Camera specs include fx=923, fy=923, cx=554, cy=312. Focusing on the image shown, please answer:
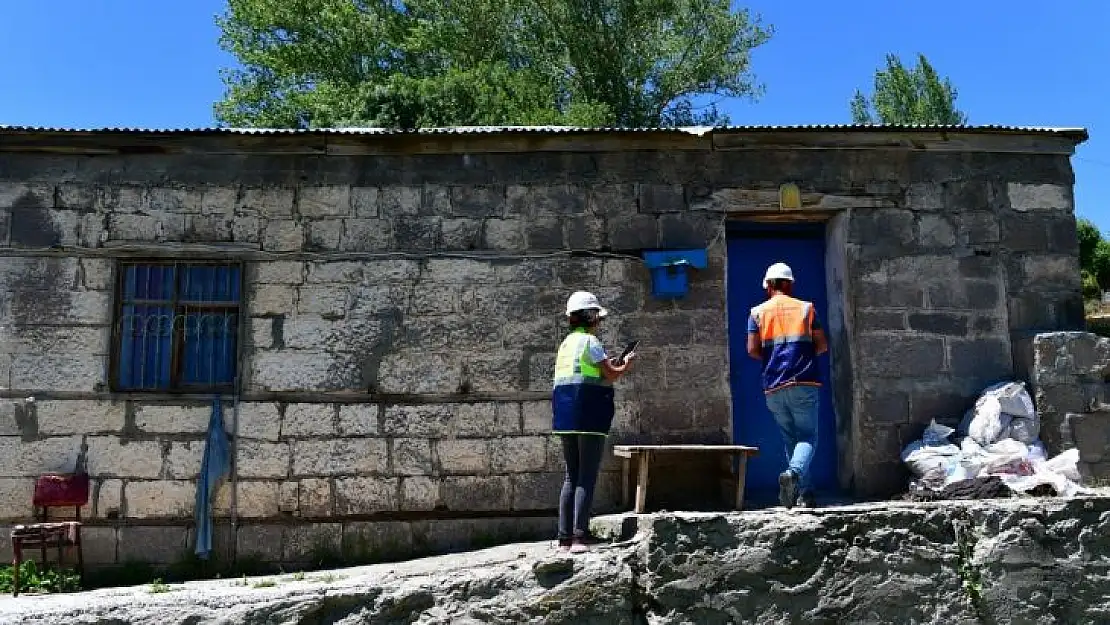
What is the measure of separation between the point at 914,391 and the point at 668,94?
41.5 ft

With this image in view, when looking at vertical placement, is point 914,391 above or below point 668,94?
below

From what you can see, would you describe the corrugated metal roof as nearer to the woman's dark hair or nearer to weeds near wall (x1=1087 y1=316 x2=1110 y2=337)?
the woman's dark hair

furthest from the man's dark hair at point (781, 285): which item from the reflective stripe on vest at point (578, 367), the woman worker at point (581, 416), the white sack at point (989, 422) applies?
the white sack at point (989, 422)

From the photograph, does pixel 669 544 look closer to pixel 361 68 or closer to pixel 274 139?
pixel 274 139

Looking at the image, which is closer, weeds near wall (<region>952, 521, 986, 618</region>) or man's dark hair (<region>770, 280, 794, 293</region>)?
weeds near wall (<region>952, 521, 986, 618</region>)

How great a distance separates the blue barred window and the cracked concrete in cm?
199

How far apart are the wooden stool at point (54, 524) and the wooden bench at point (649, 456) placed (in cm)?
361

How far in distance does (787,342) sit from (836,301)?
67.4 inches

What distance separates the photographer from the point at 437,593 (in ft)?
15.9

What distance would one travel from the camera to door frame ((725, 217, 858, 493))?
21.4 feet

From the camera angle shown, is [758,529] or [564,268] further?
[564,268]

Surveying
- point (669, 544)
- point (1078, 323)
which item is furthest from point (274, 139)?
point (1078, 323)

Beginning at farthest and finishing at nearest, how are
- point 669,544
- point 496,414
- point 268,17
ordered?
point 268,17 < point 496,414 < point 669,544

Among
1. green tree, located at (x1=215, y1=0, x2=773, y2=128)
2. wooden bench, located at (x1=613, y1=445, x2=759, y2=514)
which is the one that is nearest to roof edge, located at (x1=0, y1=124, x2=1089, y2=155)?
wooden bench, located at (x1=613, y1=445, x2=759, y2=514)
